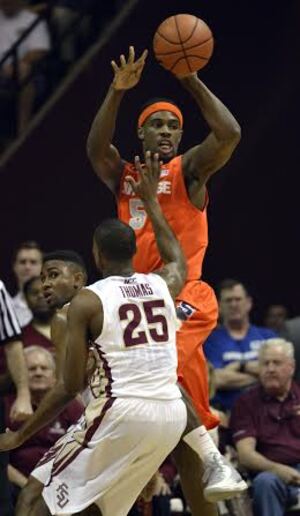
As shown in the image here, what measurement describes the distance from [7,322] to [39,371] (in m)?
1.15

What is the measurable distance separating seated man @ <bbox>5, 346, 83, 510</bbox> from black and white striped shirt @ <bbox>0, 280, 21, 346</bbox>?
80 centimetres

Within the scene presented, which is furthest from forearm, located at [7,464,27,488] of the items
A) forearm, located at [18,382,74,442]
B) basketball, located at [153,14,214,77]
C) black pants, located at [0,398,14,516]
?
basketball, located at [153,14,214,77]

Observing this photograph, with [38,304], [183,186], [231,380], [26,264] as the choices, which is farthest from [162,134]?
[26,264]

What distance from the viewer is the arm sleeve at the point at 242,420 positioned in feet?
35.9

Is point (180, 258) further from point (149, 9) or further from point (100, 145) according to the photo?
point (149, 9)

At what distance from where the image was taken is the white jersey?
7.61 m

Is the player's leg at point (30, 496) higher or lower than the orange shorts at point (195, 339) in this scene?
lower

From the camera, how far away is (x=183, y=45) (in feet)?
28.1

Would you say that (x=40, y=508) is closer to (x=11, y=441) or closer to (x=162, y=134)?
(x=11, y=441)

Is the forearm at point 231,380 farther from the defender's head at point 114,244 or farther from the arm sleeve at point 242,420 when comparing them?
the defender's head at point 114,244

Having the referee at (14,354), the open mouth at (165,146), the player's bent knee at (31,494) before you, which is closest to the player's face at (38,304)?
the referee at (14,354)

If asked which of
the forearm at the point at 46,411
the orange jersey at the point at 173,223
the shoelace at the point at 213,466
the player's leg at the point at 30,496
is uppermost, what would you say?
the orange jersey at the point at 173,223

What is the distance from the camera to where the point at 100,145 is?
8.74 m

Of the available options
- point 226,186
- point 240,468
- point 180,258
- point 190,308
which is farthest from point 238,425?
point 226,186
